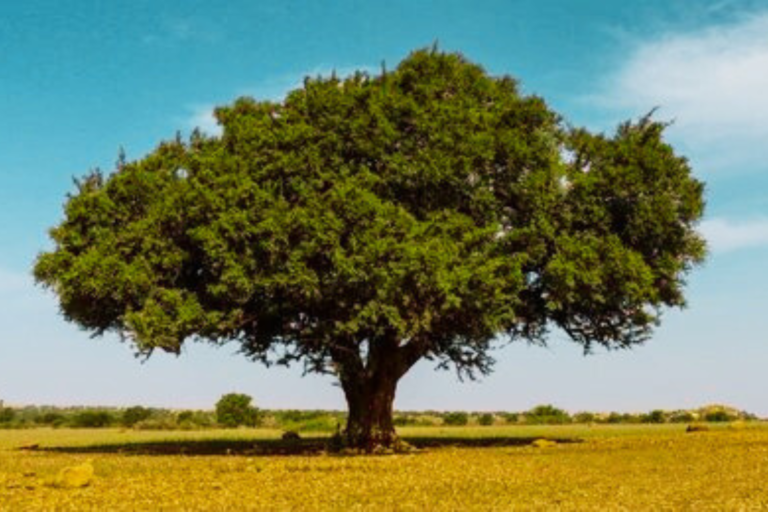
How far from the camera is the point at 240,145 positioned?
43.6 metres

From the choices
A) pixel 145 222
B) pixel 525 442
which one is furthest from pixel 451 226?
pixel 525 442

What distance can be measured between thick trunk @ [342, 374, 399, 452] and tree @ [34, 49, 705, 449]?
0.10m

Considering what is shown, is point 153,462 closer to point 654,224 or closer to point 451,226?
point 451,226

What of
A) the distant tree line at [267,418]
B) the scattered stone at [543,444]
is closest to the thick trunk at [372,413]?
the scattered stone at [543,444]

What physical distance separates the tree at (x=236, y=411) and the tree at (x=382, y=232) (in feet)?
194

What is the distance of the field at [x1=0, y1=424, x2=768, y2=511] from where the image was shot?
23.4 meters

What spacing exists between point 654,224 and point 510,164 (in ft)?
23.8

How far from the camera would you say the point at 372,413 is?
46469 millimetres

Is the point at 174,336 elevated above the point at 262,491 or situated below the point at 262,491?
above

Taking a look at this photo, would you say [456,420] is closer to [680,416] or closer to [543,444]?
[680,416]

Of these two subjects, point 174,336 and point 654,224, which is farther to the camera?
point 654,224

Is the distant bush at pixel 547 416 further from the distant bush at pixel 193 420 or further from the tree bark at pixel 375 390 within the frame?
the tree bark at pixel 375 390

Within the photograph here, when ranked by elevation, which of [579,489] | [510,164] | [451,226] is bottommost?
[579,489]

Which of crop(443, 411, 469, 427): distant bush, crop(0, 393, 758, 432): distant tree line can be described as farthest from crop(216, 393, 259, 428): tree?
crop(443, 411, 469, 427): distant bush
